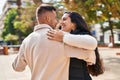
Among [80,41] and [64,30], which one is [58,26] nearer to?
[64,30]

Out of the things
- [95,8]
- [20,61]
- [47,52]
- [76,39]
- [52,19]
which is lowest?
[95,8]

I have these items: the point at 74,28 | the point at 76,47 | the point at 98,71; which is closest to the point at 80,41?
the point at 76,47

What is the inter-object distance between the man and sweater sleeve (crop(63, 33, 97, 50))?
53mm

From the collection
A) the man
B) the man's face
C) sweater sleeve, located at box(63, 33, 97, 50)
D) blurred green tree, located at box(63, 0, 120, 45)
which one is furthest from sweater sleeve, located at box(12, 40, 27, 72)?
blurred green tree, located at box(63, 0, 120, 45)

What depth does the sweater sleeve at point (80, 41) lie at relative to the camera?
3154 mm

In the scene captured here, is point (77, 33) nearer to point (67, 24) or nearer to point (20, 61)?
point (67, 24)

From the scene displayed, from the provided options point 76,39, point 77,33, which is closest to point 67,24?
point 77,33

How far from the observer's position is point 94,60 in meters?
3.30

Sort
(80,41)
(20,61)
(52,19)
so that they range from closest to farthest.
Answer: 1. (80,41)
2. (52,19)
3. (20,61)

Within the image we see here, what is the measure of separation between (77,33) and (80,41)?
0.20m

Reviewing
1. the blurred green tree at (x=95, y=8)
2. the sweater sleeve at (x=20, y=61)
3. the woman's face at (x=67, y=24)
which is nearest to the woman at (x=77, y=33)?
the woman's face at (x=67, y=24)

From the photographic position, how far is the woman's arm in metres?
3.16

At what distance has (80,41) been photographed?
3.16m

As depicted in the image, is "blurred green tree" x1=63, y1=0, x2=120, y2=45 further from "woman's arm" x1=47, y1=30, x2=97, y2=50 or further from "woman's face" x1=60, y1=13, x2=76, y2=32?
"woman's arm" x1=47, y1=30, x2=97, y2=50
